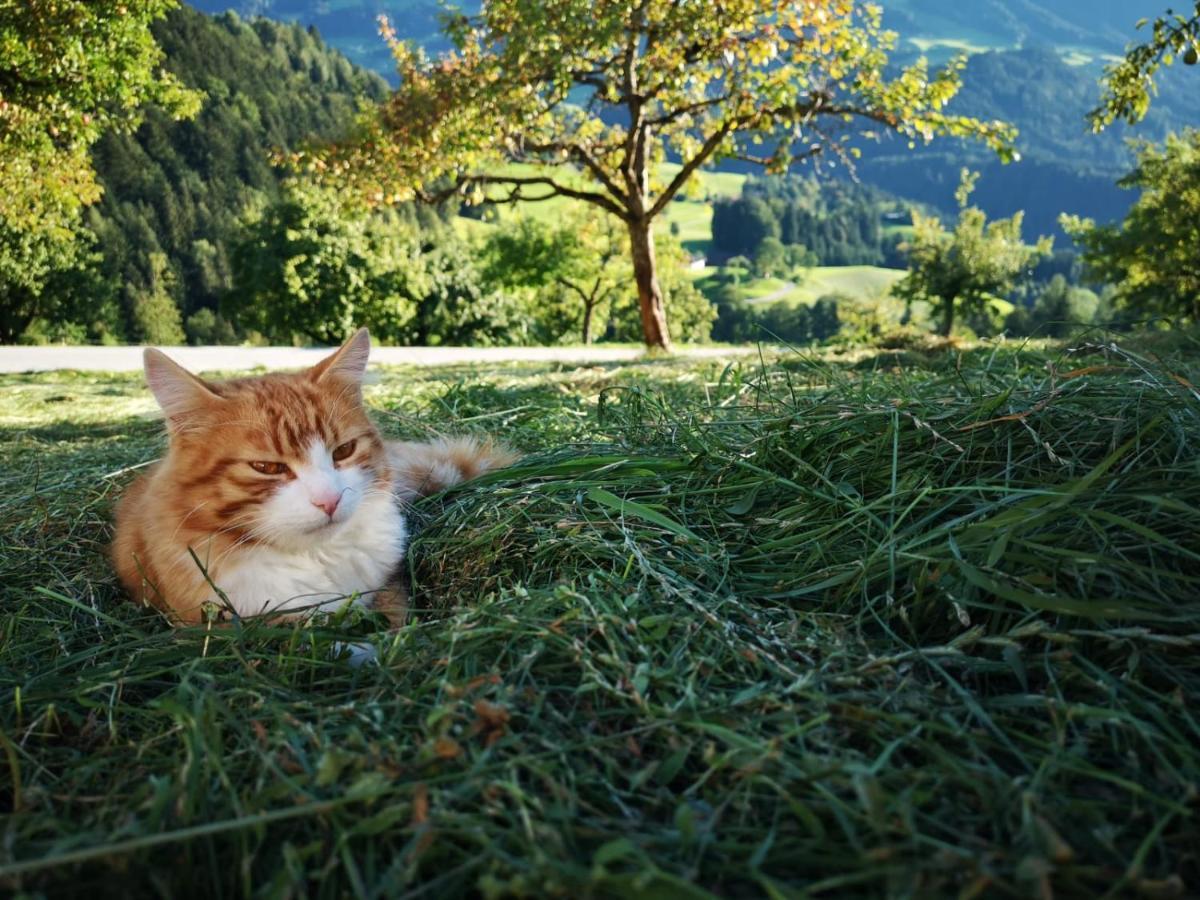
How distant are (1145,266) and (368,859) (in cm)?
3174

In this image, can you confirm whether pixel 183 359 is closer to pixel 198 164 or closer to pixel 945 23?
pixel 198 164

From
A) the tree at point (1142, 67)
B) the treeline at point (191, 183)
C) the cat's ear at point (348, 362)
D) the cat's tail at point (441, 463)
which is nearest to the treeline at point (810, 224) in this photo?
the treeline at point (191, 183)

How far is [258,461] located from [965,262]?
3913cm

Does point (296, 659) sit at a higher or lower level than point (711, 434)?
lower

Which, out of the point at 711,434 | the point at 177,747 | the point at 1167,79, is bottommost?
the point at 177,747

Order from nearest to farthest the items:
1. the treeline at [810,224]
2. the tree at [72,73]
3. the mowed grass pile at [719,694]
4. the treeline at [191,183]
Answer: the mowed grass pile at [719,694] < the tree at [72,73] < the treeline at [191,183] < the treeline at [810,224]

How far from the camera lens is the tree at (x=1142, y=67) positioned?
→ 493 centimetres

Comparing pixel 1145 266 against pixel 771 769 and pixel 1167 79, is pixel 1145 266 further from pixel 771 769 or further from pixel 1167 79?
pixel 1167 79

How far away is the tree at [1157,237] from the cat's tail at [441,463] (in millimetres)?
27756

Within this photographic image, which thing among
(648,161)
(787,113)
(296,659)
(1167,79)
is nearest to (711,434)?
(296,659)

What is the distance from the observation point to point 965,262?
3603 centimetres

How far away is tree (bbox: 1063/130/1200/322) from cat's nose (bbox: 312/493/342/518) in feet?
93.7

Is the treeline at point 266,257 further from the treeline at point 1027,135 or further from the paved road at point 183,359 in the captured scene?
the treeline at point 1027,135

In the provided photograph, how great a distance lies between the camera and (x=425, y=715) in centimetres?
125
